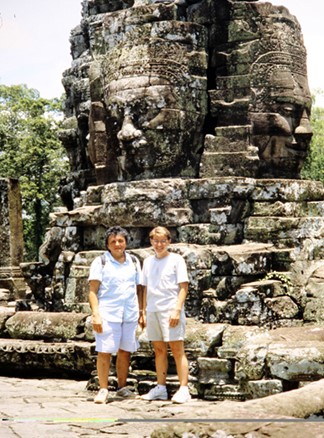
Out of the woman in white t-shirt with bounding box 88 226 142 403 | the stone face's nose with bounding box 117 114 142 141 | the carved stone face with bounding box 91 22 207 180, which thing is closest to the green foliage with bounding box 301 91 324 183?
the carved stone face with bounding box 91 22 207 180

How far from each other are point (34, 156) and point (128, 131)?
2110 centimetres

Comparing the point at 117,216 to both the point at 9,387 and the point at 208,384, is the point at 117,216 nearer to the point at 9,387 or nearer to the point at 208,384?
the point at 9,387

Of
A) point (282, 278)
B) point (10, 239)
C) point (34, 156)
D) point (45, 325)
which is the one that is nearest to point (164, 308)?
point (45, 325)

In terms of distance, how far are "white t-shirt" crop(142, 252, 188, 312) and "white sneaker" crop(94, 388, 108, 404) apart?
774 mm

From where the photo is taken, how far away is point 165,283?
22.6 ft

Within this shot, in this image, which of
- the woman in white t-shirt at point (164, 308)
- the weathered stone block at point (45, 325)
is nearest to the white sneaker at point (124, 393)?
the woman in white t-shirt at point (164, 308)

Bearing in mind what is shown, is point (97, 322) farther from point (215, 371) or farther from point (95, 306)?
point (215, 371)

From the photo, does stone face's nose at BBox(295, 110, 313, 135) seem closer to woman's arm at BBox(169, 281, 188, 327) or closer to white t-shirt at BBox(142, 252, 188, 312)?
white t-shirt at BBox(142, 252, 188, 312)

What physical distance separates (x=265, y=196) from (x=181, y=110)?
5.55 ft

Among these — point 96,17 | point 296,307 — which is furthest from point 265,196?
point 96,17

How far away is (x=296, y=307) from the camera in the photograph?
9.58 m

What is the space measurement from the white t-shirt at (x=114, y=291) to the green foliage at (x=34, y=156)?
2415 cm

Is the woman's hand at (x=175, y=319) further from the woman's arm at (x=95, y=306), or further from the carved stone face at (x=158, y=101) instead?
the carved stone face at (x=158, y=101)

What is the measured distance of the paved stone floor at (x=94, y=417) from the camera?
4.38m
